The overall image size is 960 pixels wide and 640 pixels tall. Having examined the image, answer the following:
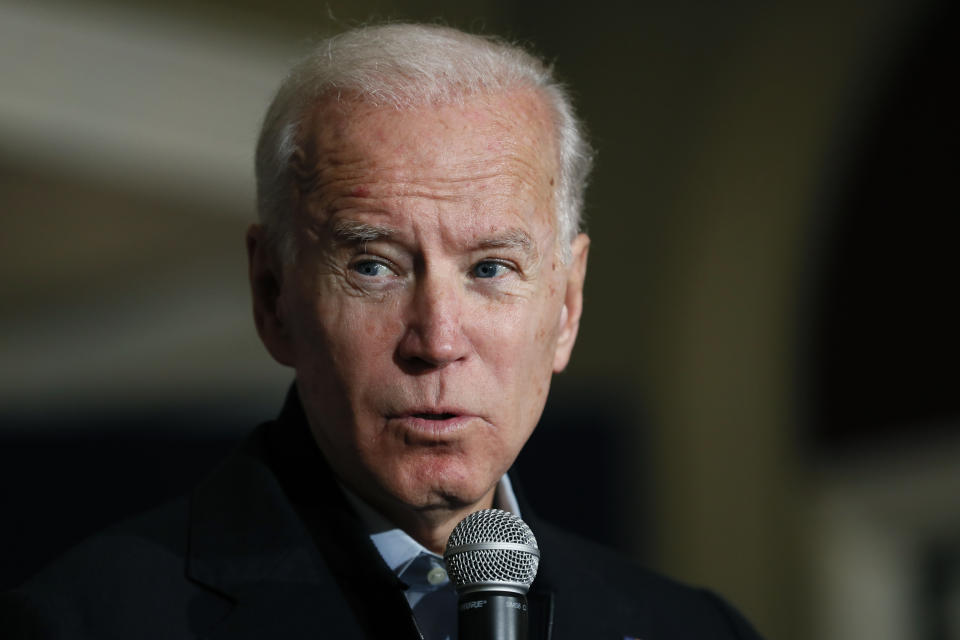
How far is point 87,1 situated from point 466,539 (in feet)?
13.7

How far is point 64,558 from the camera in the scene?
1.85 meters

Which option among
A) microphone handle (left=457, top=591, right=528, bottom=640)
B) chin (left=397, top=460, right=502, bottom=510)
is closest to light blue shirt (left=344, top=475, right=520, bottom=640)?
chin (left=397, top=460, right=502, bottom=510)

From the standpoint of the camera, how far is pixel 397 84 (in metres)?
1.86

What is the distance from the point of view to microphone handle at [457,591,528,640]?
4.73 ft

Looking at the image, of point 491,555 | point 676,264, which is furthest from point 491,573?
point 676,264

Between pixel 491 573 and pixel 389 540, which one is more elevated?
pixel 491 573

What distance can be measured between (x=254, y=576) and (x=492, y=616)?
1.71 ft

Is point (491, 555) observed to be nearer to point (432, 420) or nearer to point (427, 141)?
point (432, 420)

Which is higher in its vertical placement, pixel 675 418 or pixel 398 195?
pixel 398 195

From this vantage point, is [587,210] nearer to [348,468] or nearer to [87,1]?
[87,1]

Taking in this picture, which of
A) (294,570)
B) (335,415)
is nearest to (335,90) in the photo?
(335,415)

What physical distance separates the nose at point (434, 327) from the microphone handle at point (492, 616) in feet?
1.27

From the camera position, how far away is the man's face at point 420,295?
5.86 ft

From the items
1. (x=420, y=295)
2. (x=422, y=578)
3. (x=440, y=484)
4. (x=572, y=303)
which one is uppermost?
(x=420, y=295)
